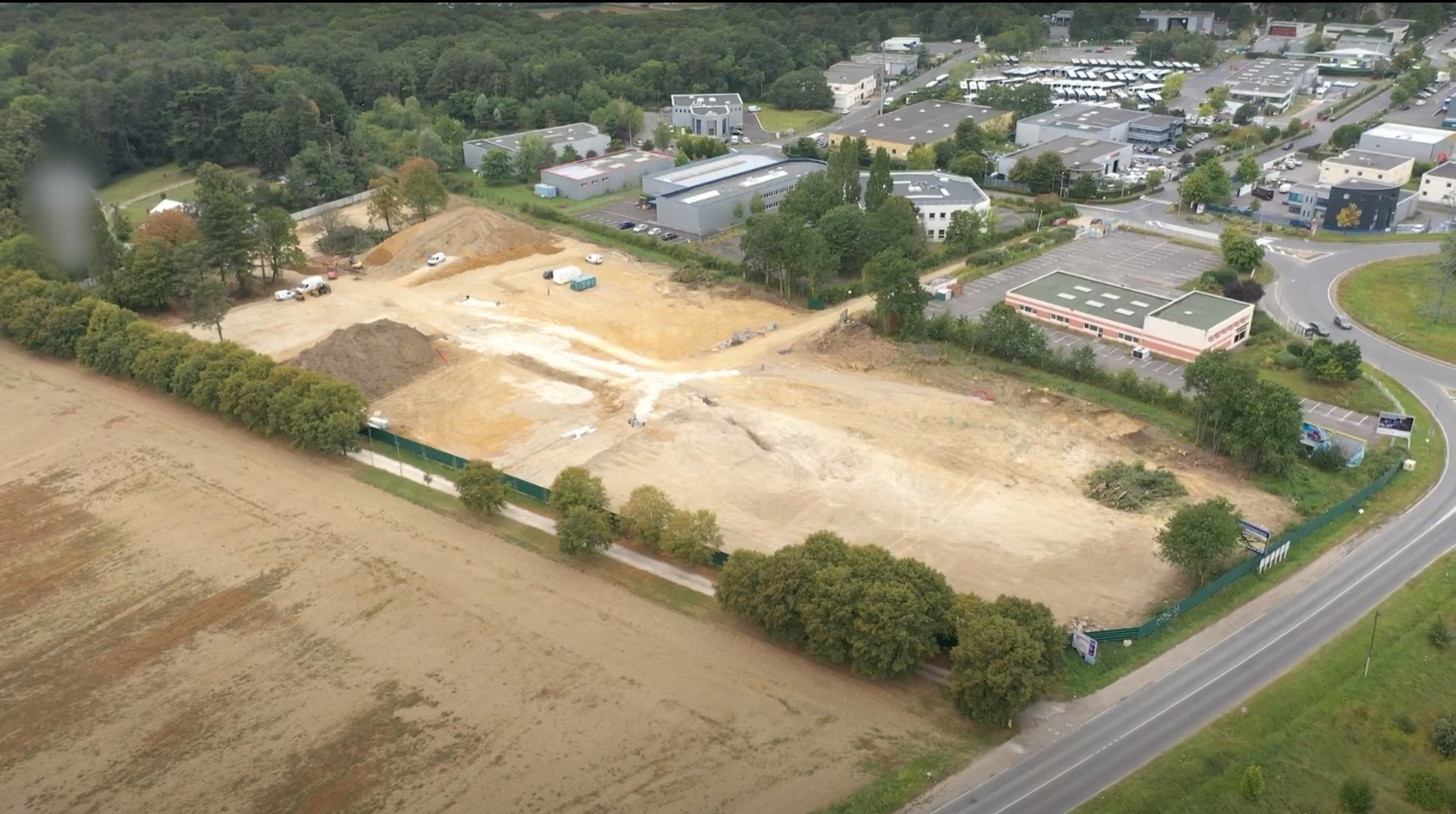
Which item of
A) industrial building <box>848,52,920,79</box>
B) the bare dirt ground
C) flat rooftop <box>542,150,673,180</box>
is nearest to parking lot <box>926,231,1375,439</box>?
the bare dirt ground

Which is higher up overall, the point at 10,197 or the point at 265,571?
the point at 10,197

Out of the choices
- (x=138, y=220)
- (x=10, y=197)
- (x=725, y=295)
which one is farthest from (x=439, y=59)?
(x=725, y=295)

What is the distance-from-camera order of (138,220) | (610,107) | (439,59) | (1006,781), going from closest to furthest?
(1006,781), (138,220), (610,107), (439,59)

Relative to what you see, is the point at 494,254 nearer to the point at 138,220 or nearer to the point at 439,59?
the point at 138,220

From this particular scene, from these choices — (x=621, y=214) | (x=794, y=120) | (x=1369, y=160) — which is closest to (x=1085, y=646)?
(x=621, y=214)

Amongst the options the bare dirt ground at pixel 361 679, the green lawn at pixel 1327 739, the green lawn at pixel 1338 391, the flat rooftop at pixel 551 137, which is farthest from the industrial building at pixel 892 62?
the green lawn at pixel 1327 739

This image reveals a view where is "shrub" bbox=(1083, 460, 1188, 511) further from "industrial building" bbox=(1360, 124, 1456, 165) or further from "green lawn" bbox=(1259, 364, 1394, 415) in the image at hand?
"industrial building" bbox=(1360, 124, 1456, 165)

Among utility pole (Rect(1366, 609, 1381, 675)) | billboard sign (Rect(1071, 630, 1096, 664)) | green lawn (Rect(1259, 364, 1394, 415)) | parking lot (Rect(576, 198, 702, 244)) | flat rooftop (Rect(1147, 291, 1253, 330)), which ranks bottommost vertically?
green lawn (Rect(1259, 364, 1394, 415))
